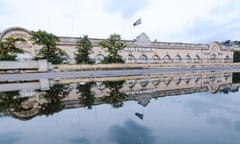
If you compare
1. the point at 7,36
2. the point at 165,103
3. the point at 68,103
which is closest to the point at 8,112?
the point at 68,103

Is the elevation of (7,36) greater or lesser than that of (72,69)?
greater

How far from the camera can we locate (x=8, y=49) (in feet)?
109

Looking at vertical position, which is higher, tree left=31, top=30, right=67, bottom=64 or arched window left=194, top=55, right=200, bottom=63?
tree left=31, top=30, right=67, bottom=64

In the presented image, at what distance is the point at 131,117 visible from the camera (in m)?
6.32

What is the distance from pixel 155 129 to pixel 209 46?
60.2m

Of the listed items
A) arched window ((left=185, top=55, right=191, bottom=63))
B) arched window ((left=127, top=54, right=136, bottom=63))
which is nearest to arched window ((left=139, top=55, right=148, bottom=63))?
arched window ((left=127, top=54, right=136, bottom=63))

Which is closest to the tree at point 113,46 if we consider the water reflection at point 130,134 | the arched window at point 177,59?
the arched window at point 177,59

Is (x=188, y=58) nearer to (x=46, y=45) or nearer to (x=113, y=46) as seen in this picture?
(x=113, y=46)

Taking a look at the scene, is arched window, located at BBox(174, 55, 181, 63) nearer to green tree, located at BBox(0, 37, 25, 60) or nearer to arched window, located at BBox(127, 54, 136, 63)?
arched window, located at BBox(127, 54, 136, 63)

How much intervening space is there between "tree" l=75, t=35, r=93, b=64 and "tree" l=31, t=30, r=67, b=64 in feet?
13.8

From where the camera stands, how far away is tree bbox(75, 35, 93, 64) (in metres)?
38.7

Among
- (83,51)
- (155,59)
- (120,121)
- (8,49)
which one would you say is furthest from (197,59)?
(120,121)

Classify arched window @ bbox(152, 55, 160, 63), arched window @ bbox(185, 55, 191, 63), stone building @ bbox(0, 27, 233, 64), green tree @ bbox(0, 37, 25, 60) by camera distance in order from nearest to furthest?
1. green tree @ bbox(0, 37, 25, 60)
2. stone building @ bbox(0, 27, 233, 64)
3. arched window @ bbox(152, 55, 160, 63)
4. arched window @ bbox(185, 55, 191, 63)

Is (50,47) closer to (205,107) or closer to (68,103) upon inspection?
(68,103)
